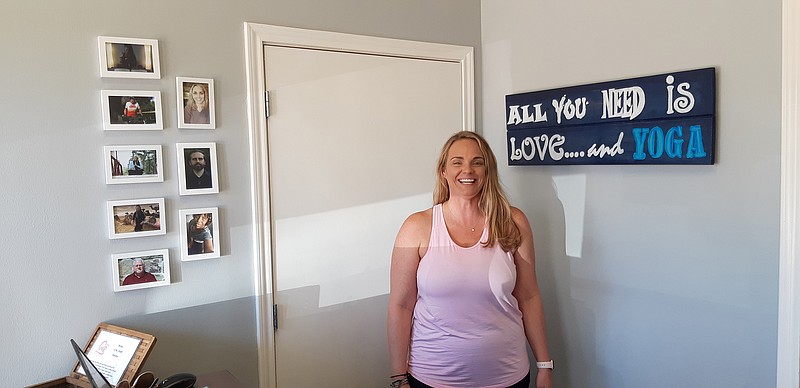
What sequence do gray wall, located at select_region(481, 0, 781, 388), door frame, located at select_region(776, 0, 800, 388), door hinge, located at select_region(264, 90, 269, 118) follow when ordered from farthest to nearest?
door hinge, located at select_region(264, 90, 269, 118), gray wall, located at select_region(481, 0, 781, 388), door frame, located at select_region(776, 0, 800, 388)

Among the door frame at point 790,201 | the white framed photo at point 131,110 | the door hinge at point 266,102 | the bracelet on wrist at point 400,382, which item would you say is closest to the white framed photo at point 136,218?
the white framed photo at point 131,110

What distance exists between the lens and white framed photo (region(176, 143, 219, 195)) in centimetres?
192

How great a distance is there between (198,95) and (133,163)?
1.00 feet

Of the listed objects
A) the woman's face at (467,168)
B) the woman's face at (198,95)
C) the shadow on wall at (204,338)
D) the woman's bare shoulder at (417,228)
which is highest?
the woman's face at (198,95)

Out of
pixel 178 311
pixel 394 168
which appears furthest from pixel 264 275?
pixel 394 168

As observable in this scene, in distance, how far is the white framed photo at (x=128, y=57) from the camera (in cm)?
178

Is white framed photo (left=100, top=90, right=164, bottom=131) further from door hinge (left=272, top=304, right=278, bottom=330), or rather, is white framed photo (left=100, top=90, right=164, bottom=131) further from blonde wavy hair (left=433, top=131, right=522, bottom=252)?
blonde wavy hair (left=433, top=131, right=522, bottom=252)

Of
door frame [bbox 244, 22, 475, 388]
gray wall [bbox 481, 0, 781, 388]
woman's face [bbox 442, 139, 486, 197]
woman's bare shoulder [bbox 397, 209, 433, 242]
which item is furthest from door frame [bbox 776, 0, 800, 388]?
door frame [bbox 244, 22, 475, 388]

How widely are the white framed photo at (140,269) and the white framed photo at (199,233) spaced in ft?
0.24

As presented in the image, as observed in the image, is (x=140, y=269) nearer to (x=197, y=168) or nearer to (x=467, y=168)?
(x=197, y=168)

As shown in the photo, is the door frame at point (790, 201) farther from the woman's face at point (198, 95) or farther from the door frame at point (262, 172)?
the woman's face at point (198, 95)

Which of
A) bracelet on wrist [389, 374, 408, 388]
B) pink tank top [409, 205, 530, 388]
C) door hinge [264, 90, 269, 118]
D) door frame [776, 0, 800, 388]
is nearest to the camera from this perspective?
door frame [776, 0, 800, 388]

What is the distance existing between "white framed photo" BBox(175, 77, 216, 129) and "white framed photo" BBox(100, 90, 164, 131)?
7 centimetres

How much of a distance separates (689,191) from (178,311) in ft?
5.63
